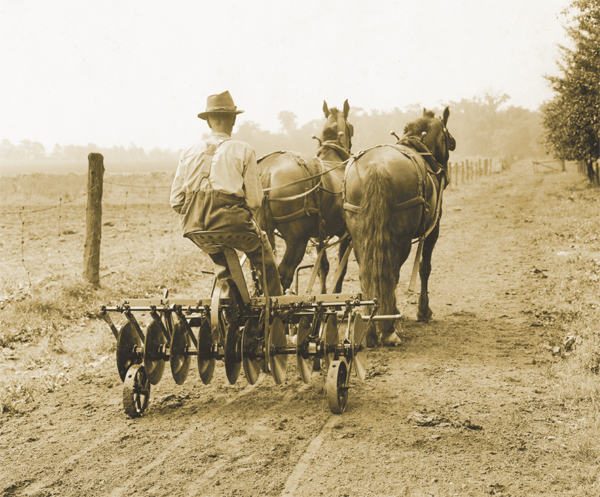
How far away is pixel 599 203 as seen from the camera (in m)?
18.4

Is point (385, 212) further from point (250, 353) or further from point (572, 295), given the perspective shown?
point (572, 295)

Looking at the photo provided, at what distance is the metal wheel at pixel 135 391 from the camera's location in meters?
4.15

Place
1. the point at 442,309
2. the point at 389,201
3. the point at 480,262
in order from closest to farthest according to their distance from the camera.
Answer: the point at 389,201
the point at 442,309
the point at 480,262

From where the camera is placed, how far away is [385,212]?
5699mm

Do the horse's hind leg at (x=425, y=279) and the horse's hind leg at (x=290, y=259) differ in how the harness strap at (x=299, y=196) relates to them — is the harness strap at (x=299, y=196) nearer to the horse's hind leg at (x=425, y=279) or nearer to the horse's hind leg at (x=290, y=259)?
the horse's hind leg at (x=290, y=259)

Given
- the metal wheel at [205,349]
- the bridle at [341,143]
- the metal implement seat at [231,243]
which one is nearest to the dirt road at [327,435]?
the metal wheel at [205,349]

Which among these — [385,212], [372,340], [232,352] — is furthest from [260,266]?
[372,340]

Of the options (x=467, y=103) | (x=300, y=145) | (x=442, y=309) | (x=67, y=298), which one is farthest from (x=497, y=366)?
(x=467, y=103)

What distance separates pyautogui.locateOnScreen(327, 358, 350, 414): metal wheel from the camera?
4.04 metres

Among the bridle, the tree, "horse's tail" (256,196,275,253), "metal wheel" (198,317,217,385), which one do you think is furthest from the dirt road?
the tree

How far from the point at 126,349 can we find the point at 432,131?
480 centimetres

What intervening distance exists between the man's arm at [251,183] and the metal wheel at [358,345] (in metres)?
1.16

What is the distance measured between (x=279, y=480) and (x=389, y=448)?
76cm

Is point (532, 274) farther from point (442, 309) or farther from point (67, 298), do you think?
point (67, 298)
